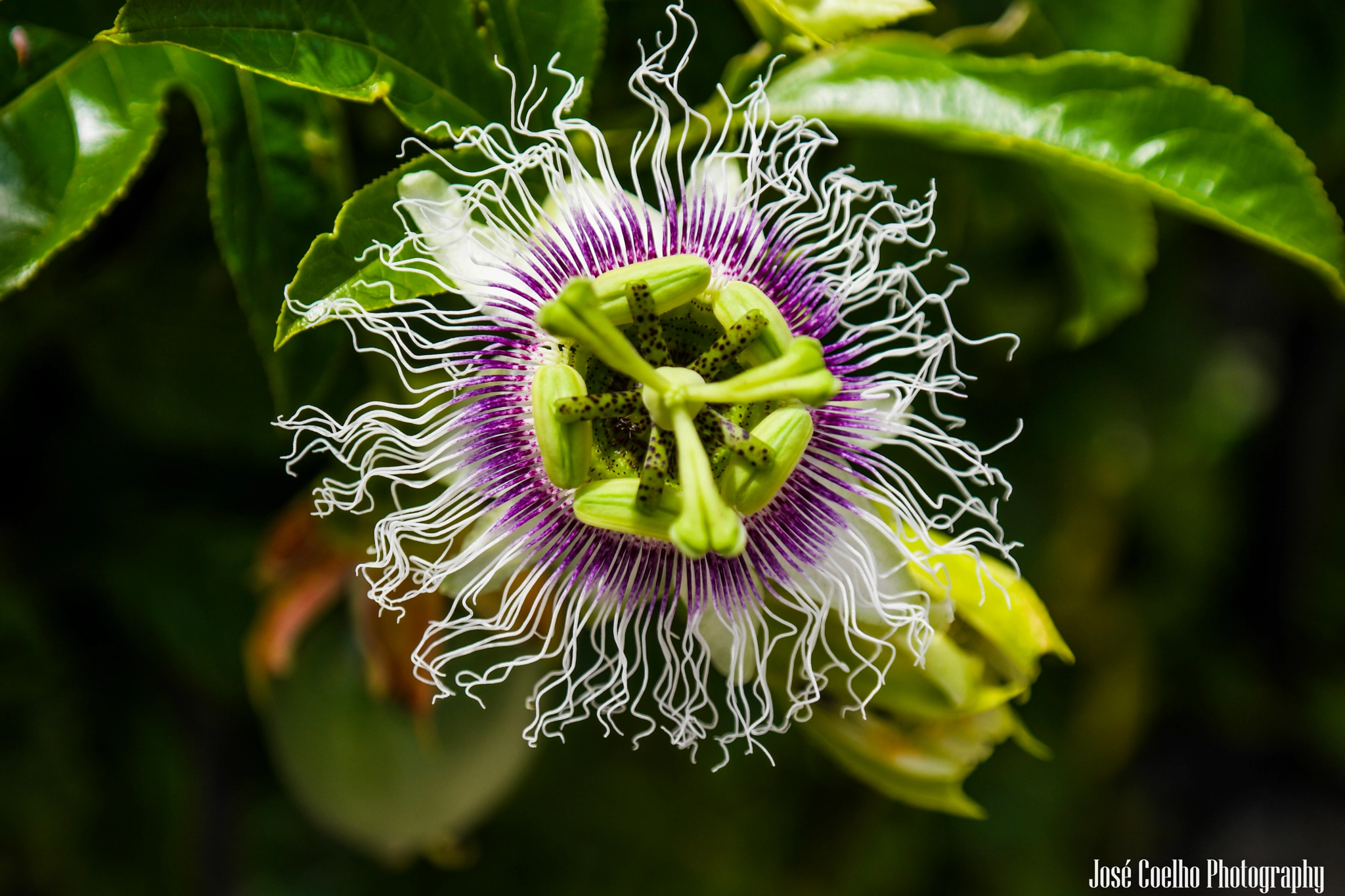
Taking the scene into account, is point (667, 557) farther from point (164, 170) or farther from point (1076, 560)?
point (1076, 560)

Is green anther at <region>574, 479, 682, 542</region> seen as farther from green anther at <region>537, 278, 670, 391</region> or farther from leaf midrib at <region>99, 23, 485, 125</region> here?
leaf midrib at <region>99, 23, 485, 125</region>

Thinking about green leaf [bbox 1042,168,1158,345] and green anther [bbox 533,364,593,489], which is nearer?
green anther [bbox 533,364,593,489]

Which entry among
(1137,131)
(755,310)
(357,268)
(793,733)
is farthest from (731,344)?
(793,733)

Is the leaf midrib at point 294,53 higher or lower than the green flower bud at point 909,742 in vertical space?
higher

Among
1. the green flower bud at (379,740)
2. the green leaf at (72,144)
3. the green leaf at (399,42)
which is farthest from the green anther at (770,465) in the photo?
the green flower bud at (379,740)

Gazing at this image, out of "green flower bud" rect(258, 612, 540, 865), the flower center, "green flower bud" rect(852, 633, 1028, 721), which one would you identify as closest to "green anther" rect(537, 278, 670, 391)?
the flower center

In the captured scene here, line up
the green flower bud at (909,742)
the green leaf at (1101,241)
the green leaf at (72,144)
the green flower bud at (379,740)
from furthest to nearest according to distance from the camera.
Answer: the green flower bud at (379,740) → the green leaf at (1101,241) → the green flower bud at (909,742) → the green leaf at (72,144)

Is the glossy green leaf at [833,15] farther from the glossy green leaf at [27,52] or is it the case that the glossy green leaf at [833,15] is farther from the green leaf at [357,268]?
the glossy green leaf at [27,52]
